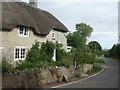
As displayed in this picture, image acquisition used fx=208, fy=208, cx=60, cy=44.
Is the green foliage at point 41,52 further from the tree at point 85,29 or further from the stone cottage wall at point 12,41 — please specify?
the tree at point 85,29

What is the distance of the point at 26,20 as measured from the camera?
22656 millimetres

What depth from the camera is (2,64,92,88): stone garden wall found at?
48.5ft

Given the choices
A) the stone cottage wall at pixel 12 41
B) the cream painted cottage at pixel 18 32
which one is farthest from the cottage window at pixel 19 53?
the stone cottage wall at pixel 12 41

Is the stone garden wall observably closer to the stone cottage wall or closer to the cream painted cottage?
the stone cottage wall

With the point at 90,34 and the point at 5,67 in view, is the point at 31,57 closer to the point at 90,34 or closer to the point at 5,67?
the point at 5,67

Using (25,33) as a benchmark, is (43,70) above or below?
below

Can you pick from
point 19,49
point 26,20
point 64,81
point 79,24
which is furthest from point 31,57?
point 79,24

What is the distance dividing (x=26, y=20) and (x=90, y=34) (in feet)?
204

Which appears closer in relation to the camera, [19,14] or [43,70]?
[43,70]

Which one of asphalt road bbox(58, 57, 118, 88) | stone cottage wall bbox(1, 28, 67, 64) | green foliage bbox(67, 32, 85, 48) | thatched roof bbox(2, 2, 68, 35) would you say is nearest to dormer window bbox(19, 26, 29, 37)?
stone cottage wall bbox(1, 28, 67, 64)

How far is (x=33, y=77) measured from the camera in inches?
628

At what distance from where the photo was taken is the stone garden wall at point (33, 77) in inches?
582

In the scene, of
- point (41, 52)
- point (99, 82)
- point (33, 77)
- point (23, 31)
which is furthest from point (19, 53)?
point (99, 82)

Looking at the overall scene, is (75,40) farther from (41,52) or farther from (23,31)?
(23,31)
